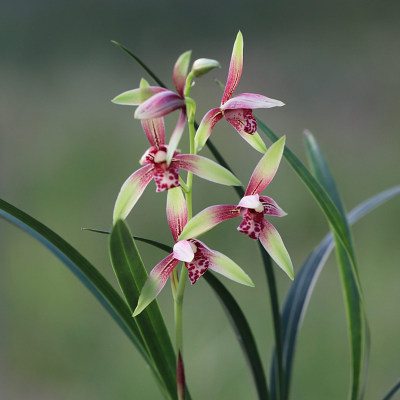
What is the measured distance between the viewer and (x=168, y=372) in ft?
1.79

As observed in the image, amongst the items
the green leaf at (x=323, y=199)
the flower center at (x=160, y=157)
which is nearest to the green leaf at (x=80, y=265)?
the flower center at (x=160, y=157)

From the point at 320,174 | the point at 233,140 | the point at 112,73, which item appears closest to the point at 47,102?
the point at 112,73

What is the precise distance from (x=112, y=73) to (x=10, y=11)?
43cm

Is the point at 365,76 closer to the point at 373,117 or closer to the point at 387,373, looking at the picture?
the point at 373,117

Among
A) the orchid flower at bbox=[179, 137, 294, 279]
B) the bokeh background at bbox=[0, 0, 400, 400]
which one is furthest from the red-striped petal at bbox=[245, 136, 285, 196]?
the bokeh background at bbox=[0, 0, 400, 400]

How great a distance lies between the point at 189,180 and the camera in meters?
0.49

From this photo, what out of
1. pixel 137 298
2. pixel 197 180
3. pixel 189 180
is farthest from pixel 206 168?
pixel 197 180

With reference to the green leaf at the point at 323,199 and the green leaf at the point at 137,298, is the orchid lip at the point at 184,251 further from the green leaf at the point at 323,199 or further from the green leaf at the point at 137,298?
the green leaf at the point at 323,199

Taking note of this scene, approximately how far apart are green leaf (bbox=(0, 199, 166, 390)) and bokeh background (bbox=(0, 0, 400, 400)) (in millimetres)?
863

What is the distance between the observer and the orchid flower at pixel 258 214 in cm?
47

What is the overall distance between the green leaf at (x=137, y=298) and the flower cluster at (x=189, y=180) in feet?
0.06

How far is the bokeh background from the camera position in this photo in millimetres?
1446

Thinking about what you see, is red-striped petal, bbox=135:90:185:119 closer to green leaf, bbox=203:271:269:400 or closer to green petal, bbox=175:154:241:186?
green petal, bbox=175:154:241:186

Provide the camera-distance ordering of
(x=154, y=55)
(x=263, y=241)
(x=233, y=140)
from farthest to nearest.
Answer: (x=154, y=55), (x=233, y=140), (x=263, y=241)
